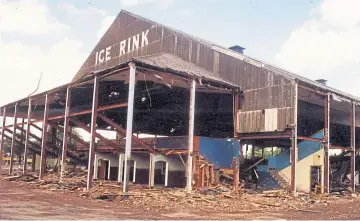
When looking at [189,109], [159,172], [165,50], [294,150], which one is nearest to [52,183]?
[159,172]

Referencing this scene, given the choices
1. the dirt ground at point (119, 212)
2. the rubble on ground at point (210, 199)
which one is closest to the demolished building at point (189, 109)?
the rubble on ground at point (210, 199)

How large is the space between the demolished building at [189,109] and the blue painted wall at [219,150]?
67mm

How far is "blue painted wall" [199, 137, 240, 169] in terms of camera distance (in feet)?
83.8

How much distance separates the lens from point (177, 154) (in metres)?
26.5

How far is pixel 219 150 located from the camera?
26344mm

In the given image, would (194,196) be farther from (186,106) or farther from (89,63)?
(89,63)

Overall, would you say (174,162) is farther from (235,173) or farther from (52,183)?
(52,183)

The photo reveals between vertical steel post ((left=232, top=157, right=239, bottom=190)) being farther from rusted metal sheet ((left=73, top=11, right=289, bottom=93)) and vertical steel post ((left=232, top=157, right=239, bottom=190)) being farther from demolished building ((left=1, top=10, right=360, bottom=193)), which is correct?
rusted metal sheet ((left=73, top=11, right=289, bottom=93))

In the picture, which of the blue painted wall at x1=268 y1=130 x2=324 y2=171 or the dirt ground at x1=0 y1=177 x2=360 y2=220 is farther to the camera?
the blue painted wall at x1=268 y1=130 x2=324 y2=171

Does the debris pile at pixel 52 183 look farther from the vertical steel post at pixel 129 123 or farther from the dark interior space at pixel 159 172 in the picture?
the dark interior space at pixel 159 172

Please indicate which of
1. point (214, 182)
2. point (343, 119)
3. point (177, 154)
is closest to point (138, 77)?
point (177, 154)

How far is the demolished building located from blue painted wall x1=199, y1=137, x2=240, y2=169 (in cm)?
7

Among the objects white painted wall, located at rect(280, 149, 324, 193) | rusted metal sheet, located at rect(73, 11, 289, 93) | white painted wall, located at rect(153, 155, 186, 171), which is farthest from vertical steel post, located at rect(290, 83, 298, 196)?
white painted wall, located at rect(153, 155, 186, 171)

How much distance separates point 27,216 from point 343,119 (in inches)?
1251
